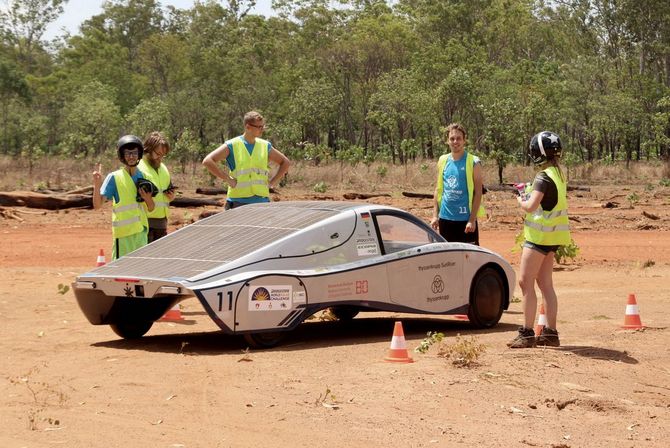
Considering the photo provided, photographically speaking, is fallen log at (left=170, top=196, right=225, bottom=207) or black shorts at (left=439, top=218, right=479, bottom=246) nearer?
black shorts at (left=439, top=218, right=479, bottom=246)

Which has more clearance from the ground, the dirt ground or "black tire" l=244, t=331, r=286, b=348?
"black tire" l=244, t=331, r=286, b=348

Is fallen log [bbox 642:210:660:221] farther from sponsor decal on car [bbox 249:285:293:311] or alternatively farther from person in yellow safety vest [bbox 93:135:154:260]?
sponsor decal on car [bbox 249:285:293:311]

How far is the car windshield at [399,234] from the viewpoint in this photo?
11.3 metres

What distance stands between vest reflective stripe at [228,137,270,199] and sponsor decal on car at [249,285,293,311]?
8.77ft

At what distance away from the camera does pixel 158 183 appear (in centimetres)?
1244

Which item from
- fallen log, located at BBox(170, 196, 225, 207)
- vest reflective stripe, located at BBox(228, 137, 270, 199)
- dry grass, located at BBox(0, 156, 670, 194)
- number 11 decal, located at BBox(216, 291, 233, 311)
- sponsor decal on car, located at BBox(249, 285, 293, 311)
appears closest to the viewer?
number 11 decal, located at BBox(216, 291, 233, 311)

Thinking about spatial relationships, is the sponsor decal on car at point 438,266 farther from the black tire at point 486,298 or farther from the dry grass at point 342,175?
the dry grass at point 342,175

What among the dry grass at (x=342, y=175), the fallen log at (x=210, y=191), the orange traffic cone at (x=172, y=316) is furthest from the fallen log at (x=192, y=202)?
the orange traffic cone at (x=172, y=316)

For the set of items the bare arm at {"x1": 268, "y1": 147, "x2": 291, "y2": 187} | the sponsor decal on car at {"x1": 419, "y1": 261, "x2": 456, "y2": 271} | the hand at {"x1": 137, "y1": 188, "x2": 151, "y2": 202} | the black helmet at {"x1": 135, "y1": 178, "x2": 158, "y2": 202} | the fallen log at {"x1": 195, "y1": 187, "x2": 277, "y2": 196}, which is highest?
the bare arm at {"x1": 268, "y1": 147, "x2": 291, "y2": 187}

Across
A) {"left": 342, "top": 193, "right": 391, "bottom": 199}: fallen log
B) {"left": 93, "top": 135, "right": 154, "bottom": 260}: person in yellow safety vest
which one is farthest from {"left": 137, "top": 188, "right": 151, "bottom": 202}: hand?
{"left": 342, "top": 193, "right": 391, "bottom": 199}: fallen log

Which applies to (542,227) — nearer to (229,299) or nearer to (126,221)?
(229,299)

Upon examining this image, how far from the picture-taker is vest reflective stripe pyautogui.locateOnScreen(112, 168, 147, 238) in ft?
38.7

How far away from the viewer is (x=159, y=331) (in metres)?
11.9

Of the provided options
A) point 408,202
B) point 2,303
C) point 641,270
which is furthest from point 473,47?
point 2,303
